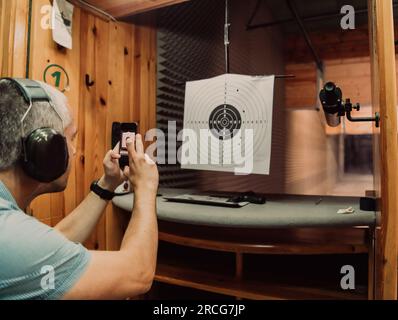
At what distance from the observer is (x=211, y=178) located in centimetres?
228

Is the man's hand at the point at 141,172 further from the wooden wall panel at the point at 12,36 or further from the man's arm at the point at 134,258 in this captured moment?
the wooden wall panel at the point at 12,36

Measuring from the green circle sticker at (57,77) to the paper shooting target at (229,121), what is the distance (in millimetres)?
575

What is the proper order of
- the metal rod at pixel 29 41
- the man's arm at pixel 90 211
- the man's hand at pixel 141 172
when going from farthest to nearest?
the metal rod at pixel 29 41 < the man's arm at pixel 90 211 < the man's hand at pixel 141 172

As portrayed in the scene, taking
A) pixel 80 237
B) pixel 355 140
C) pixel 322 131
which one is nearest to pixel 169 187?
pixel 80 237

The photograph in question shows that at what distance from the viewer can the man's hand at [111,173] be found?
1.00 m

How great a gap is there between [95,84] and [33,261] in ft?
3.51

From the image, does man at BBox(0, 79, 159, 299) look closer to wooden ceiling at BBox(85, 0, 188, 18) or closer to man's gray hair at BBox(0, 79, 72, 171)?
man's gray hair at BBox(0, 79, 72, 171)

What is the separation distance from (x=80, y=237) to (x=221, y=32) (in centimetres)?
199

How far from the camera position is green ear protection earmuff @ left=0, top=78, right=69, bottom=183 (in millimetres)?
654

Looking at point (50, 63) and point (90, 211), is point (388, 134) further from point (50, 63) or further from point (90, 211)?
point (50, 63)

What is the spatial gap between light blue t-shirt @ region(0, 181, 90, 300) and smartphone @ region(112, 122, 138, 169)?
0.39 meters

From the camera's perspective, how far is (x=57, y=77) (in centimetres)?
127

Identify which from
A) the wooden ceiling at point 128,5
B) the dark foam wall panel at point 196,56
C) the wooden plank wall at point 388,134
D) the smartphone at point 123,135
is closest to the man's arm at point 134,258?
the smartphone at point 123,135
